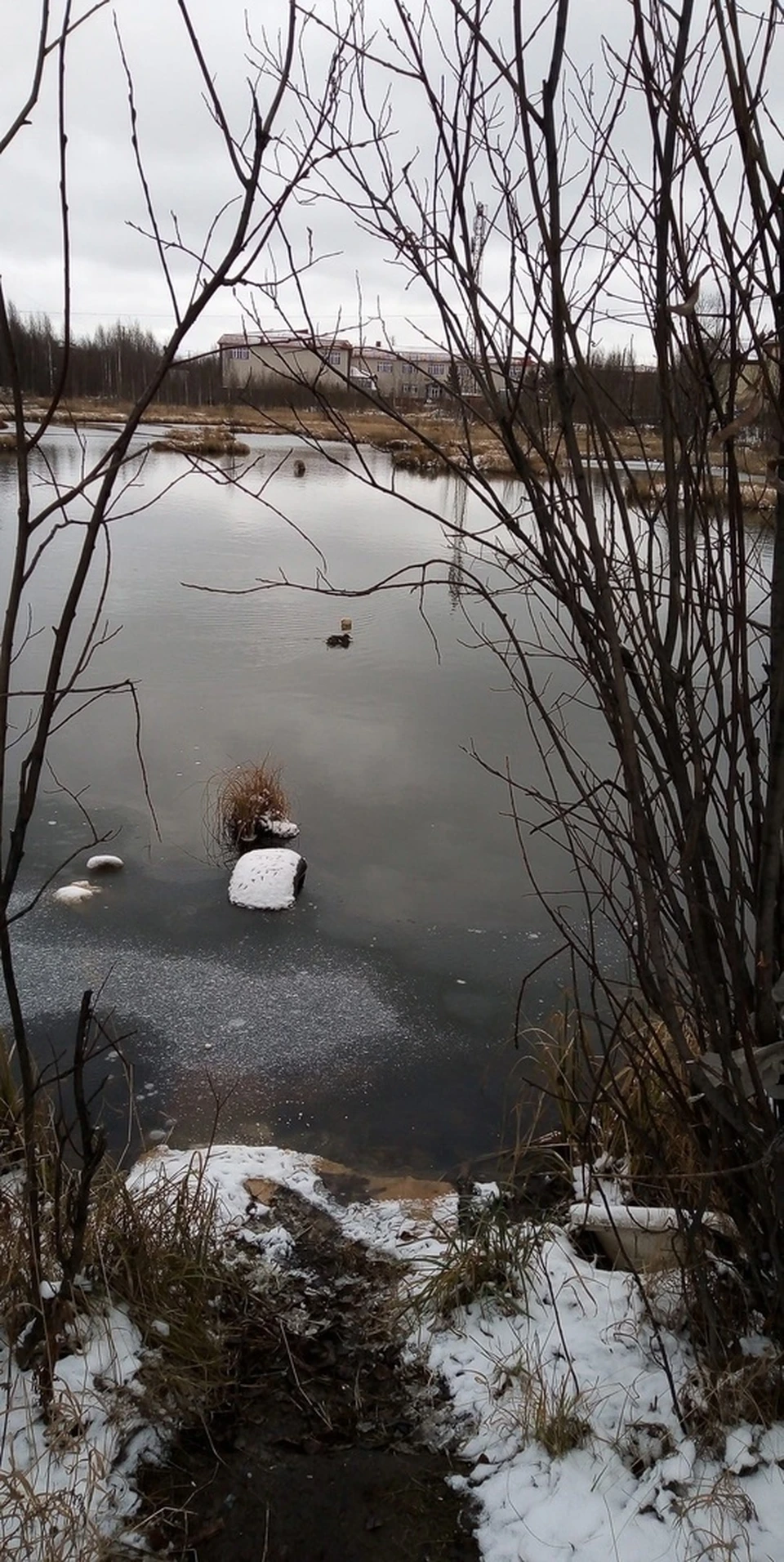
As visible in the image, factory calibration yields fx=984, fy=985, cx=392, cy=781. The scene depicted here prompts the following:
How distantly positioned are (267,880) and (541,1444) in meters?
3.35

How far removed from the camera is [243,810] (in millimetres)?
5402

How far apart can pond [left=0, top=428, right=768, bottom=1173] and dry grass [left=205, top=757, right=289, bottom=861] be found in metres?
0.12

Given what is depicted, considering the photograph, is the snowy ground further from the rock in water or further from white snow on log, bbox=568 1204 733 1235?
the rock in water

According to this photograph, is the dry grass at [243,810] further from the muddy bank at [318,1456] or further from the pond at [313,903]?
the muddy bank at [318,1456]

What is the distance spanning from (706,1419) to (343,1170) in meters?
1.64

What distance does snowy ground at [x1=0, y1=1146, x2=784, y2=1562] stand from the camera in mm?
1479

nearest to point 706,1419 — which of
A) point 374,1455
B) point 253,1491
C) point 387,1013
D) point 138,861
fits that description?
point 374,1455

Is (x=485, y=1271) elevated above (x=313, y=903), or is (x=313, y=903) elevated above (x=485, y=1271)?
(x=485, y=1271)

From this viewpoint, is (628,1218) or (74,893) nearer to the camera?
(628,1218)

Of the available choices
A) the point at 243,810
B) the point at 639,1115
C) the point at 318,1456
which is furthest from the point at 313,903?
the point at 318,1456

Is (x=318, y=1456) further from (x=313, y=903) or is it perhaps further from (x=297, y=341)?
(x=313, y=903)

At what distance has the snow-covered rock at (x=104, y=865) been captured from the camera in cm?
500

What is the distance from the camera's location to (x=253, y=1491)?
66.7 inches

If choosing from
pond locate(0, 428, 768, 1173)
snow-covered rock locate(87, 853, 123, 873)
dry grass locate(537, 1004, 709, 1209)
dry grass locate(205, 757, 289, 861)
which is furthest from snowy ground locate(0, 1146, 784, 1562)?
dry grass locate(205, 757, 289, 861)
